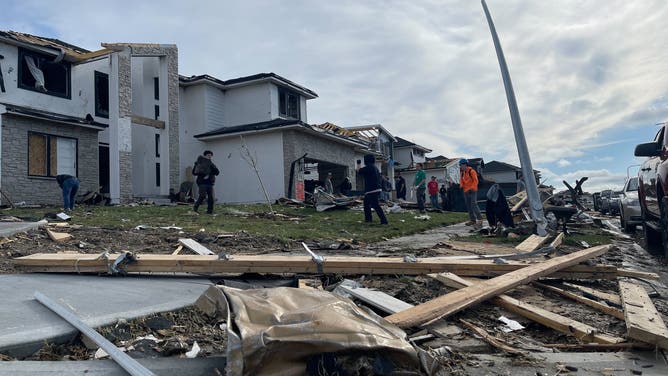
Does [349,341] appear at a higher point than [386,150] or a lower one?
lower

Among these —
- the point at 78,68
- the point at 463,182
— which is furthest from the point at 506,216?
the point at 78,68

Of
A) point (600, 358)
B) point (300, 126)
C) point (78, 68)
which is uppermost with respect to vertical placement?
point (78, 68)

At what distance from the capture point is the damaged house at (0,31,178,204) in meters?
15.9

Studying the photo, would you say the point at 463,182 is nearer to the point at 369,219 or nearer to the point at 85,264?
the point at 369,219

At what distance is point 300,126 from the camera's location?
20.3 meters

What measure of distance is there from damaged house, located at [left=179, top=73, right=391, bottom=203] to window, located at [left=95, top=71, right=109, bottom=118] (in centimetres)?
387

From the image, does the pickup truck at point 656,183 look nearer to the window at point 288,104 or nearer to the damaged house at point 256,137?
the damaged house at point 256,137

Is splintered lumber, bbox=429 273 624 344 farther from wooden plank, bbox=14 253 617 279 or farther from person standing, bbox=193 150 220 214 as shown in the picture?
person standing, bbox=193 150 220 214

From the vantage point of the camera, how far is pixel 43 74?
1741 centimetres

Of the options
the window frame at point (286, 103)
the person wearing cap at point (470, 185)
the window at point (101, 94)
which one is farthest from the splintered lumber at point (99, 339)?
the window frame at point (286, 103)

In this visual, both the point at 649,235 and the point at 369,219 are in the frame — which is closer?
the point at 649,235

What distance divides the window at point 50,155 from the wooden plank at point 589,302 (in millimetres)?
17648

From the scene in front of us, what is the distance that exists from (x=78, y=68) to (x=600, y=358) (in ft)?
69.2

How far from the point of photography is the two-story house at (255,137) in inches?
819
